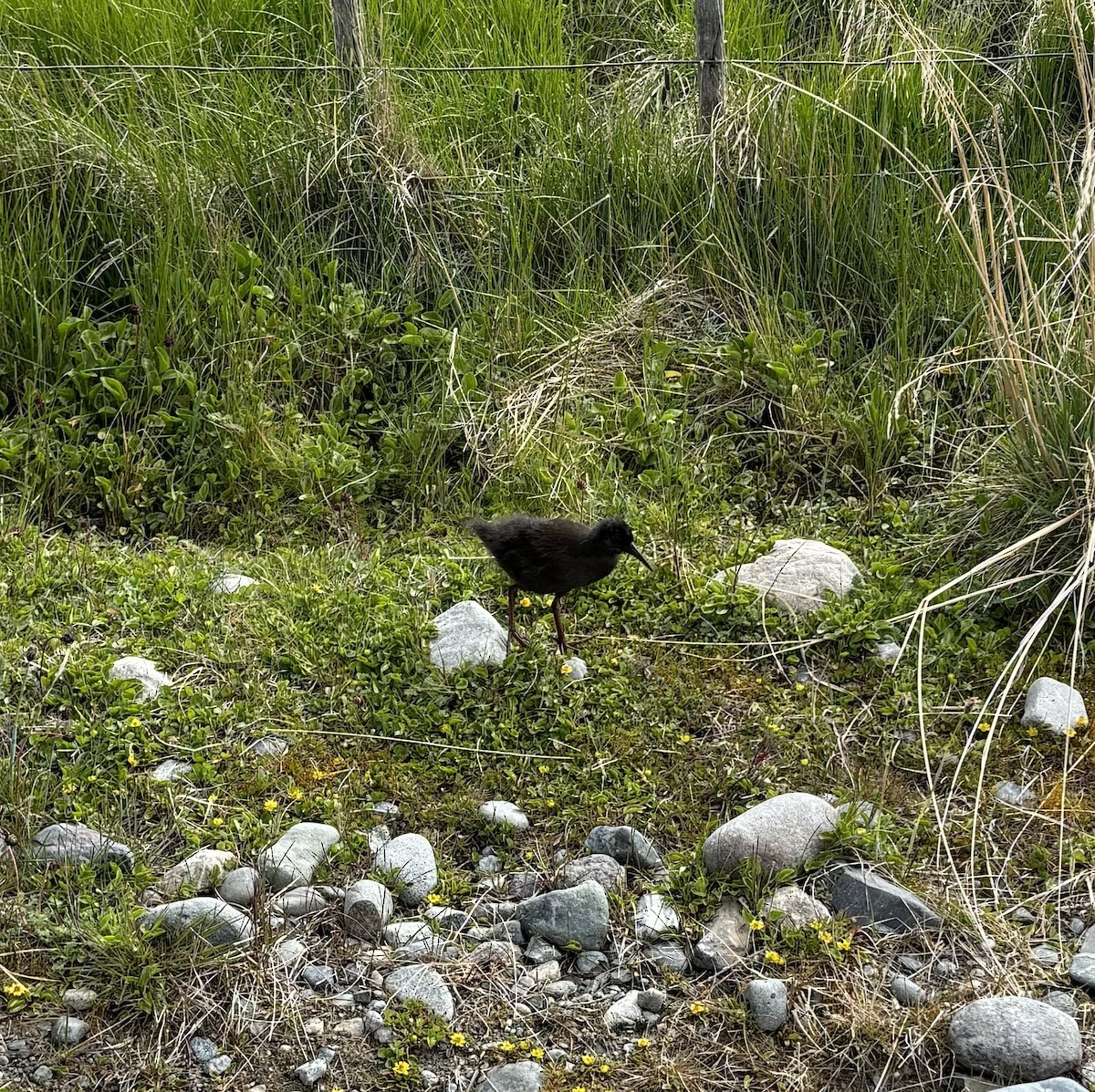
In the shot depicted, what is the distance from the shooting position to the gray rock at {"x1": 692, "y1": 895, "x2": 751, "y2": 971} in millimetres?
3922

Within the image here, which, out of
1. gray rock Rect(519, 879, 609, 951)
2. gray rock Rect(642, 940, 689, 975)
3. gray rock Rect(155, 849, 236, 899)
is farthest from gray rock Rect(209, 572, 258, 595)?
gray rock Rect(642, 940, 689, 975)

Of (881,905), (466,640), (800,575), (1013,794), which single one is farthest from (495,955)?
(800,575)

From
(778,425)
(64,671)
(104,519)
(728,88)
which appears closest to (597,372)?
(778,425)

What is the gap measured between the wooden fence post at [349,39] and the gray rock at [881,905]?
5.02m

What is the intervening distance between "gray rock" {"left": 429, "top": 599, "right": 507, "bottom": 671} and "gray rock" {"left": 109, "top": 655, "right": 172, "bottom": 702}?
982 millimetres

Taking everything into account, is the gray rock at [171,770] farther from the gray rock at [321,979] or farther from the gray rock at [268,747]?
the gray rock at [321,979]

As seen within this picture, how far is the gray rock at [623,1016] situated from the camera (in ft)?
12.3

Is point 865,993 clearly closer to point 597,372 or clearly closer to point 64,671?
point 64,671

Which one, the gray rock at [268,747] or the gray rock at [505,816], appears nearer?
the gray rock at [505,816]

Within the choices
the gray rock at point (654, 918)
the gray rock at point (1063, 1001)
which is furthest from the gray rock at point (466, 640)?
the gray rock at point (1063, 1001)

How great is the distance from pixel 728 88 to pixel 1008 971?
16.2 ft

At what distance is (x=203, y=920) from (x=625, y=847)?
1305mm

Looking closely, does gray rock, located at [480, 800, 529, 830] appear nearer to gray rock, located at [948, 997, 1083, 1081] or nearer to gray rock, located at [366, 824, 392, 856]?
gray rock, located at [366, 824, 392, 856]

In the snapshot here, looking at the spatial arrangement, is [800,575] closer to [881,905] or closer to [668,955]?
[881,905]
